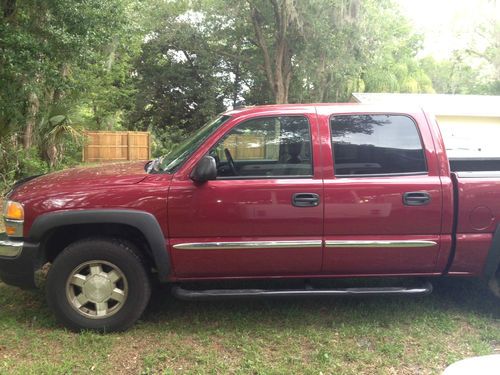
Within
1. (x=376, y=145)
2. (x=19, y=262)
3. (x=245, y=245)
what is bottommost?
(x=19, y=262)

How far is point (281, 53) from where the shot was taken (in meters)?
20.0

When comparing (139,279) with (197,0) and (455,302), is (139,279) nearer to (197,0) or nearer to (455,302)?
(455,302)

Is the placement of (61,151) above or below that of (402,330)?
above

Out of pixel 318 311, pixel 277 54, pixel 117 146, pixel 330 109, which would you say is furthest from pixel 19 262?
pixel 117 146

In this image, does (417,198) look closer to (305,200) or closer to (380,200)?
(380,200)

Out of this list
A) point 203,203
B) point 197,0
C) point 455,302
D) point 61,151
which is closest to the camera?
point 203,203

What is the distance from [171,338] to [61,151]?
1110cm

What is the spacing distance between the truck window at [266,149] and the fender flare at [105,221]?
0.72 m

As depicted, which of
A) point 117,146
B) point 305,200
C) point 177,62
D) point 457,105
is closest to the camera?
point 305,200

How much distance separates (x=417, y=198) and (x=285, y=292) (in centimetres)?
133

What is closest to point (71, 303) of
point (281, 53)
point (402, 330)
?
point (402, 330)

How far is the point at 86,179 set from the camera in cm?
409

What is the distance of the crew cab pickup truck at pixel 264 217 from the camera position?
12.8 feet

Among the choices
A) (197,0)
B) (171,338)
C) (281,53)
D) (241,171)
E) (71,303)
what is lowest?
(171,338)
